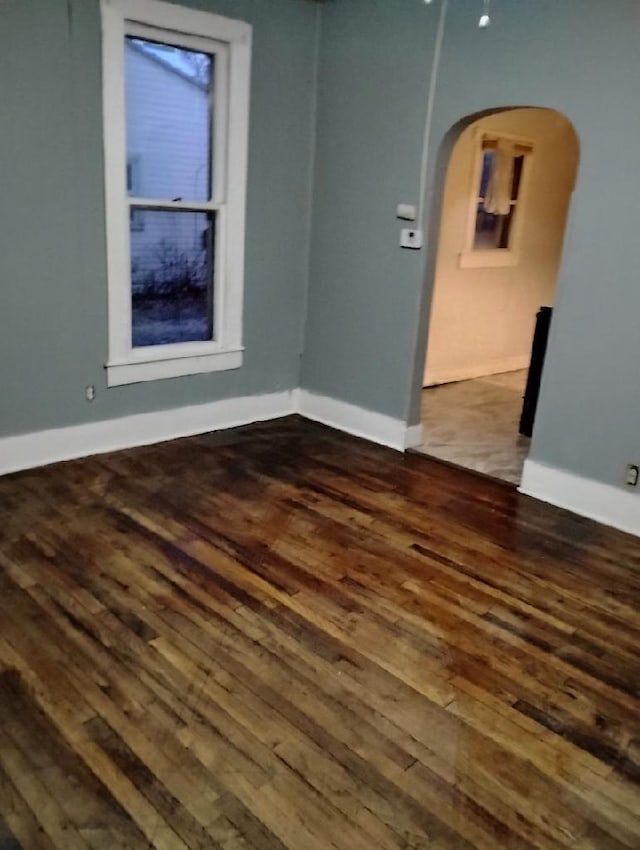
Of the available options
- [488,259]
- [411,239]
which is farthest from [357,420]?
[488,259]

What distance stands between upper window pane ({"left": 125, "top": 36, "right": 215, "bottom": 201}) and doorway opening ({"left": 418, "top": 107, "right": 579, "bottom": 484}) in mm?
1834

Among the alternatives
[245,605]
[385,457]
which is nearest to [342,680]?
[245,605]

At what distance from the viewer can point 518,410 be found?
18.1ft

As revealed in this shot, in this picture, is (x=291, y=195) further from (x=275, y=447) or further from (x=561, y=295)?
(x=561, y=295)

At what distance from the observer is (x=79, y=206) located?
3736 mm

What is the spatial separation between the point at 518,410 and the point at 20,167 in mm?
3755

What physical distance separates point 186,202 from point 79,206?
685 mm

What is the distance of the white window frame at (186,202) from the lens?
3.69 m

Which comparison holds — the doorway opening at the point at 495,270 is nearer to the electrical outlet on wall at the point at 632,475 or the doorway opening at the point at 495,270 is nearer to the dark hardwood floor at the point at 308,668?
the electrical outlet on wall at the point at 632,475

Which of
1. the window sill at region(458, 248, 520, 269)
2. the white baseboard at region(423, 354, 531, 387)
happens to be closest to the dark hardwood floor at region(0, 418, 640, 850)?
the white baseboard at region(423, 354, 531, 387)

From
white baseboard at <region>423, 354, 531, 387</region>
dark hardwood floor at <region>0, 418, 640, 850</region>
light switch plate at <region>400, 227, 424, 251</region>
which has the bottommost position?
dark hardwood floor at <region>0, 418, 640, 850</region>

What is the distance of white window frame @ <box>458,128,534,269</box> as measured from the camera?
5730mm

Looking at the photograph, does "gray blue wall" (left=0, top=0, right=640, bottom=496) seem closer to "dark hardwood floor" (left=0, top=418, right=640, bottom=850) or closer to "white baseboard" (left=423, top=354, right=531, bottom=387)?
"dark hardwood floor" (left=0, top=418, right=640, bottom=850)

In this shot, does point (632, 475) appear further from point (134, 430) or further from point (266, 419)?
point (134, 430)
